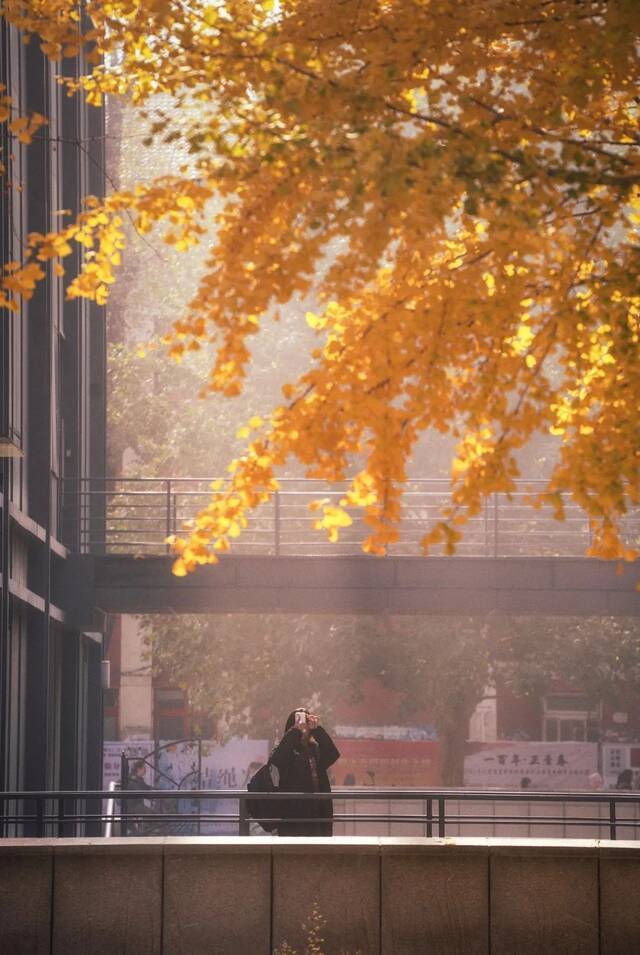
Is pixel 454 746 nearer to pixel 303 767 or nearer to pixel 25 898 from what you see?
pixel 303 767

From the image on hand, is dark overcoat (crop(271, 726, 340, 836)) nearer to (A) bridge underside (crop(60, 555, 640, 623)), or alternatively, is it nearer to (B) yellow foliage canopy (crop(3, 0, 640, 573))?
(B) yellow foliage canopy (crop(3, 0, 640, 573))

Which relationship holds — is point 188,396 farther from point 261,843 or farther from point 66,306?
point 261,843

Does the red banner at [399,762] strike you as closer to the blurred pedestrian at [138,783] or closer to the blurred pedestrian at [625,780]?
the blurred pedestrian at [625,780]

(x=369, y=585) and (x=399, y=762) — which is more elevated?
(x=369, y=585)

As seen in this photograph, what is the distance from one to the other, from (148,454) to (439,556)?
931 inches

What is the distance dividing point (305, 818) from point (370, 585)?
35.9 ft

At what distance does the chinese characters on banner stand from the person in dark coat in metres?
17.4

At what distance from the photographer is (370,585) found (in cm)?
2355

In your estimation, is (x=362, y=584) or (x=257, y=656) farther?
(x=257, y=656)

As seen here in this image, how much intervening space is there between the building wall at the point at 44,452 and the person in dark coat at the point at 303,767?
11.7 feet

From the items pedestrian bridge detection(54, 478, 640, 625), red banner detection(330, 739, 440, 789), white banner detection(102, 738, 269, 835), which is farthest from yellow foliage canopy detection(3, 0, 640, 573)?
red banner detection(330, 739, 440, 789)

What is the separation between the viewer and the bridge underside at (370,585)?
77.1 ft

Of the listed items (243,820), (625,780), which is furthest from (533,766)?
(243,820)

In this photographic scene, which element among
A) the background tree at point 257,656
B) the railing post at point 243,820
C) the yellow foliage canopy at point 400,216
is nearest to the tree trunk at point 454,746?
the background tree at point 257,656
